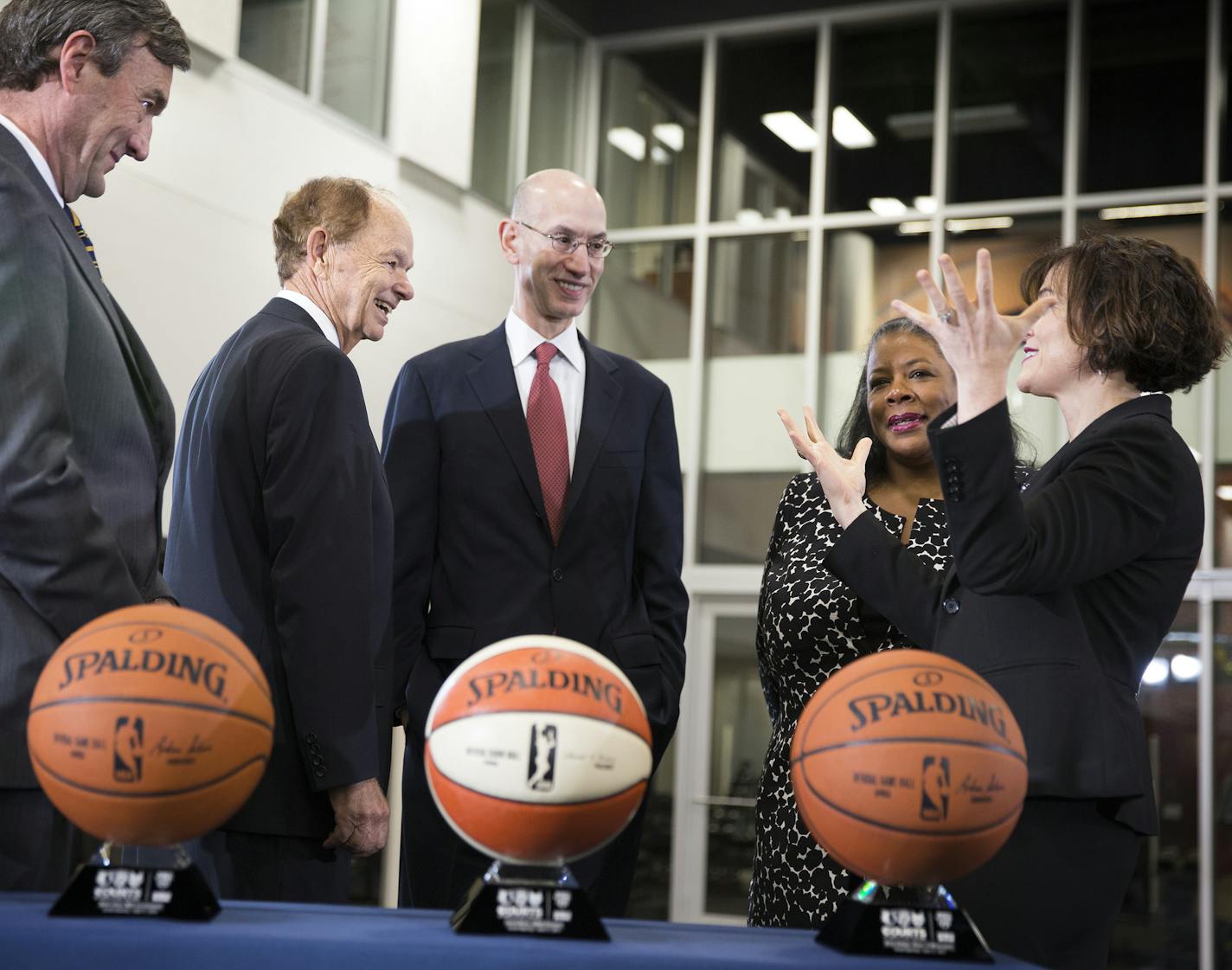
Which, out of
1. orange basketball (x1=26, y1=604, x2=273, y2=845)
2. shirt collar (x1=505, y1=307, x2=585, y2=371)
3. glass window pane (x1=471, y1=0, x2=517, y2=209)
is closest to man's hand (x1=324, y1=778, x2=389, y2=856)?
orange basketball (x1=26, y1=604, x2=273, y2=845)

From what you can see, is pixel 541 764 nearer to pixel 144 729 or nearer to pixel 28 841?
pixel 144 729

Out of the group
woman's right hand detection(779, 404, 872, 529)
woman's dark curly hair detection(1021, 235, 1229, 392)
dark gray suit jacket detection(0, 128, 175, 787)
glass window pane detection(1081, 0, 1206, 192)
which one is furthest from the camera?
glass window pane detection(1081, 0, 1206, 192)

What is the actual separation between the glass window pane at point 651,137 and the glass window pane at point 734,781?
3.25 meters

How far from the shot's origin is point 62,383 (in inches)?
71.8

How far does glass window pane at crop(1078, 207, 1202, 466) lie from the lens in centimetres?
912

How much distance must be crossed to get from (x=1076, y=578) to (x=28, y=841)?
55.3 inches

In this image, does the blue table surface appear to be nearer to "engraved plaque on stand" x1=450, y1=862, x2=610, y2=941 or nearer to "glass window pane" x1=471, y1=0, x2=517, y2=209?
"engraved plaque on stand" x1=450, y1=862, x2=610, y2=941

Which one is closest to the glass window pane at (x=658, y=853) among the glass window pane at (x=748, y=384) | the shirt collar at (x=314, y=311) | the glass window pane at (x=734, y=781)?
the glass window pane at (x=734, y=781)

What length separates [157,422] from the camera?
208 cm

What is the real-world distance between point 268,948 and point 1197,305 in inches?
64.5

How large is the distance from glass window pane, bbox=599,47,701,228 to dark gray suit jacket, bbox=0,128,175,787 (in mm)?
8893

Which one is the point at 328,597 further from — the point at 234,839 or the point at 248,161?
the point at 248,161

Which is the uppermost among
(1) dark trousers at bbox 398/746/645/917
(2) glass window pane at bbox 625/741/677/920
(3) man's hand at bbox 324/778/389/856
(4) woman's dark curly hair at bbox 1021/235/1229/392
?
(4) woman's dark curly hair at bbox 1021/235/1229/392

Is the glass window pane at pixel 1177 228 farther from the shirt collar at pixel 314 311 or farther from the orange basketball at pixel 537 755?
the orange basketball at pixel 537 755
